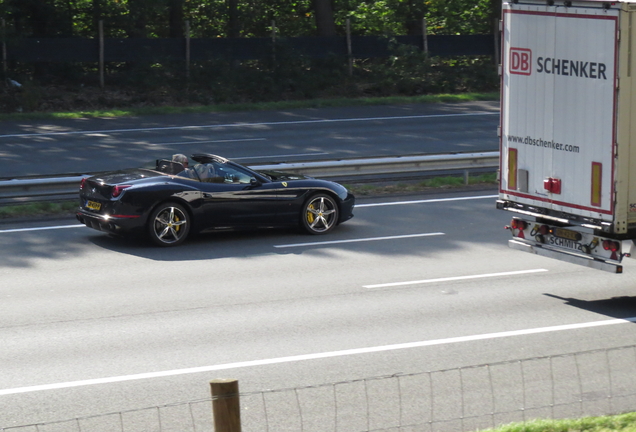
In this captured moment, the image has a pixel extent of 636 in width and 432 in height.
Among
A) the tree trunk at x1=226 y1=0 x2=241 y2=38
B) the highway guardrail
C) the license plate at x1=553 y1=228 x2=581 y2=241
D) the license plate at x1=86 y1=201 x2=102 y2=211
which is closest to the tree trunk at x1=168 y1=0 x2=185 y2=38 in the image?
the tree trunk at x1=226 y1=0 x2=241 y2=38

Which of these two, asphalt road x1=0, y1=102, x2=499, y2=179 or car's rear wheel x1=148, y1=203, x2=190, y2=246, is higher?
asphalt road x1=0, y1=102, x2=499, y2=179

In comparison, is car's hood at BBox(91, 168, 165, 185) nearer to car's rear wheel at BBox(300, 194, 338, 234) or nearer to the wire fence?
car's rear wheel at BBox(300, 194, 338, 234)

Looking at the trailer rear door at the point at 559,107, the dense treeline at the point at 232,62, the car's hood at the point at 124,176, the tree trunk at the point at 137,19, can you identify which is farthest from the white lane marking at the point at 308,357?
the tree trunk at the point at 137,19

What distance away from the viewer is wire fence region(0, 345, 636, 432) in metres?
6.88

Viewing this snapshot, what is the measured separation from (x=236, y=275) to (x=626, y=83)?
197 inches

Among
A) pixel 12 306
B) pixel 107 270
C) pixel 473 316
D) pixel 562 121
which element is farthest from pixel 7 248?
pixel 562 121

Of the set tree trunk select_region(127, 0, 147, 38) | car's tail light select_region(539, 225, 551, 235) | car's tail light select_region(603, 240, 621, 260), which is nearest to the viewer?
car's tail light select_region(603, 240, 621, 260)

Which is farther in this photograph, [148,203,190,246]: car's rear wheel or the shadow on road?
[148,203,190,246]: car's rear wheel

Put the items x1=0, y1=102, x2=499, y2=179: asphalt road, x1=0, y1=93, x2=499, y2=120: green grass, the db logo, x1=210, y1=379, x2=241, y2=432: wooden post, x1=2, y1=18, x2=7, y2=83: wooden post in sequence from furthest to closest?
x1=2, y1=18, x2=7, y2=83: wooden post < x1=0, y1=93, x2=499, y2=120: green grass < x1=0, y1=102, x2=499, y2=179: asphalt road < the db logo < x1=210, y1=379, x2=241, y2=432: wooden post

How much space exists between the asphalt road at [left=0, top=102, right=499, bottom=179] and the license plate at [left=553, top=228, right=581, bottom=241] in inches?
392

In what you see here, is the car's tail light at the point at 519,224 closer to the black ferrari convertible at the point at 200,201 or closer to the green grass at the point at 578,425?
the black ferrari convertible at the point at 200,201

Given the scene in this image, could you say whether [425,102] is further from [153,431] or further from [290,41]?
[153,431]

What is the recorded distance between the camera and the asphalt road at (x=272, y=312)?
25.8 feet

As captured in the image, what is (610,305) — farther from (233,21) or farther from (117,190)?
(233,21)
